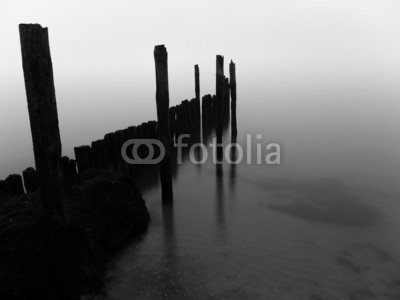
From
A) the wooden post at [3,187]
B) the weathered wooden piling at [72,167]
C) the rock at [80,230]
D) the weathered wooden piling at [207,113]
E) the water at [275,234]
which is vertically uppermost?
the weathered wooden piling at [207,113]

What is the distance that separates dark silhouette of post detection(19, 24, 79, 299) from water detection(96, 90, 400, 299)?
30.0 inches

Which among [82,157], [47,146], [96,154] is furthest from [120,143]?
[47,146]

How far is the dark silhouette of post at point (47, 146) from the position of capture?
3602 mm

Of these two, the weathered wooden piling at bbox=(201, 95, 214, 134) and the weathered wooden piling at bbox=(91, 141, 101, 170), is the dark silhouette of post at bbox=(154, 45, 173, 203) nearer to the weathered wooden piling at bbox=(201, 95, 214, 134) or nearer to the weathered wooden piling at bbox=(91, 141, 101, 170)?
the weathered wooden piling at bbox=(91, 141, 101, 170)

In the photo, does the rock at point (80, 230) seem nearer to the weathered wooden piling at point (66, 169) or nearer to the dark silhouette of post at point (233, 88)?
the weathered wooden piling at point (66, 169)

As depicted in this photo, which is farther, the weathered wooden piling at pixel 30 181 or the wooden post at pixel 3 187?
the weathered wooden piling at pixel 30 181

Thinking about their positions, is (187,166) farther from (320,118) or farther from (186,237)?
(320,118)

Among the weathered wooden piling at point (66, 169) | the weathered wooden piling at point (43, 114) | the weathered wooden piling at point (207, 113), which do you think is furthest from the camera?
the weathered wooden piling at point (207, 113)

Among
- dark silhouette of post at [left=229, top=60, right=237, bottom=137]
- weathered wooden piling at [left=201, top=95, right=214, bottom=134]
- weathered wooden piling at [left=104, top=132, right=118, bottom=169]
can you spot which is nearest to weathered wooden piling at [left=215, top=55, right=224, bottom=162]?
dark silhouette of post at [left=229, top=60, right=237, bottom=137]

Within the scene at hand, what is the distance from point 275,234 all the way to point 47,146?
3994 mm

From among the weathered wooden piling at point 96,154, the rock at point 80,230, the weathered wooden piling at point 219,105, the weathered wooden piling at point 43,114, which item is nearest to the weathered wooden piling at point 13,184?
the rock at point 80,230

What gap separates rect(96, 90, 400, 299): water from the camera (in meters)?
4.71

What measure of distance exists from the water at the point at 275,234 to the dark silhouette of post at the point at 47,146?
2.50ft

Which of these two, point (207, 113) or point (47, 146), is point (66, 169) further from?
point (207, 113)
